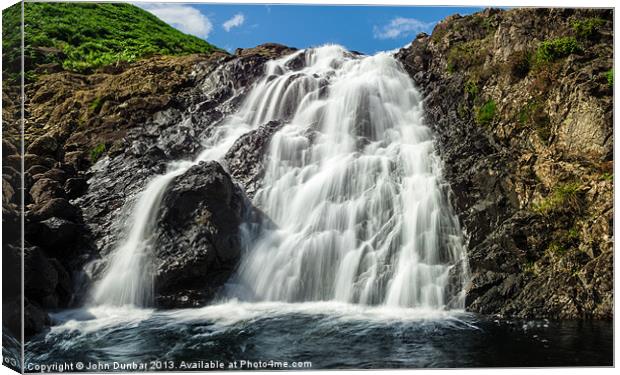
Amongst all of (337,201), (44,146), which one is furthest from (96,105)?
(337,201)

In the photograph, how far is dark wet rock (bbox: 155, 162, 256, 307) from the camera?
38.8ft

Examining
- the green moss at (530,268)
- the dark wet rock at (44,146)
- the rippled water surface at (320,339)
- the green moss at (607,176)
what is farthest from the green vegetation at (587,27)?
the dark wet rock at (44,146)

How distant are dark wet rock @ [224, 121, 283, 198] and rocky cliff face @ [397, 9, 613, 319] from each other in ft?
9.99

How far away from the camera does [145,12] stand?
1109cm

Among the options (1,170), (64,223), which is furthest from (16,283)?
(64,223)

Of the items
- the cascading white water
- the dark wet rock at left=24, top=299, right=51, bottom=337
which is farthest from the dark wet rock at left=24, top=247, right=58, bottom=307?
the cascading white water

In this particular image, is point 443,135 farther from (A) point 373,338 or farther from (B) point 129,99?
(B) point 129,99

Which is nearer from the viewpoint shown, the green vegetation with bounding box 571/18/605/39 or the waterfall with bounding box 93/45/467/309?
the green vegetation with bounding box 571/18/605/39

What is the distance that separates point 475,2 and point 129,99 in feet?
22.6

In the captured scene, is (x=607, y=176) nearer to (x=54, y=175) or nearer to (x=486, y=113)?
(x=486, y=113)

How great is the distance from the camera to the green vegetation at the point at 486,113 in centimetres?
1384

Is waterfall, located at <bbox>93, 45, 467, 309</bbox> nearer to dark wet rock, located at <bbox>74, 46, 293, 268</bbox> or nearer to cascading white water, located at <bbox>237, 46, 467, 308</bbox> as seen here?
cascading white water, located at <bbox>237, 46, 467, 308</bbox>

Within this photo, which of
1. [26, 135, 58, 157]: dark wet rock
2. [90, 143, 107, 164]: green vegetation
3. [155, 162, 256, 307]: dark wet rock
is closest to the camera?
[26, 135, 58, 157]: dark wet rock

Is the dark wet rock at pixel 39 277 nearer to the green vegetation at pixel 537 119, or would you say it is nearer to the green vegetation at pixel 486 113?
the green vegetation at pixel 486 113
